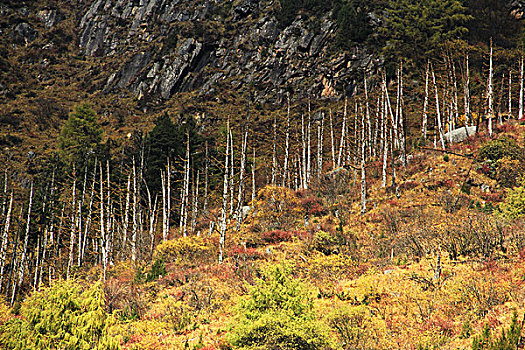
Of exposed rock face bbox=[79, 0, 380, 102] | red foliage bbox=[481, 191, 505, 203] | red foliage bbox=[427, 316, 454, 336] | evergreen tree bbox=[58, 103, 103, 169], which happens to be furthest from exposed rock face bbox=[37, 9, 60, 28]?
red foliage bbox=[427, 316, 454, 336]

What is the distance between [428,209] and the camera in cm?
1688

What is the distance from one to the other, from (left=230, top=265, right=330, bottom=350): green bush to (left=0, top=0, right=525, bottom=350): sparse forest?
36 mm

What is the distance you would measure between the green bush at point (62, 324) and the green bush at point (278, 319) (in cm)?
244

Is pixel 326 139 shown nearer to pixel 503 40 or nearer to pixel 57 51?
pixel 503 40

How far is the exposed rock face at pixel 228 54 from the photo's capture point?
5834 centimetres

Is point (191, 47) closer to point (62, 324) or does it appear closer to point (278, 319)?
point (62, 324)

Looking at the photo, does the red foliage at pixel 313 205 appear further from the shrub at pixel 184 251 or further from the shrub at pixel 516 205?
the shrub at pixel 516 205

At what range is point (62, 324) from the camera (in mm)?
5914

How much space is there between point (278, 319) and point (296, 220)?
14.5 metres

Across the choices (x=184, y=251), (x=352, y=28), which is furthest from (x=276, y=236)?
(x=352, y=28)

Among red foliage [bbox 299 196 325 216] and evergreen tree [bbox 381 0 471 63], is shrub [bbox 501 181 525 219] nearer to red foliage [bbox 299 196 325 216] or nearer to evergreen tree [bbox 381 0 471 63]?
red foliage [bbox 299 196 325 216]

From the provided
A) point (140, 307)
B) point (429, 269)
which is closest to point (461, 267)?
point (429, 269)

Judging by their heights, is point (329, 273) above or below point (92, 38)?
below

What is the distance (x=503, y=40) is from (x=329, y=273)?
51013 millimetres
